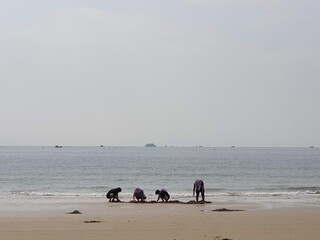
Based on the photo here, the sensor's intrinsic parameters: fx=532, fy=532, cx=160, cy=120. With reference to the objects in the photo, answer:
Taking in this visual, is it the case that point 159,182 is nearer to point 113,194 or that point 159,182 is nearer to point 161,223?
point 113,194

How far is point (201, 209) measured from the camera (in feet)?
74.2

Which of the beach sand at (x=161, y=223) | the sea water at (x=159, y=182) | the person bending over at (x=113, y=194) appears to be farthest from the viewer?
the sea water at (x=159, y=182)

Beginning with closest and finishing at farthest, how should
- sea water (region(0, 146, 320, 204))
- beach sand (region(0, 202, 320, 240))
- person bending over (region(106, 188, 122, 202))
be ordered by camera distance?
beach sand (region(0, 202, 320, 240)) < person bending over (region(106, 188, 122, 202)) < sea water (region(0, 146, 320, 204))

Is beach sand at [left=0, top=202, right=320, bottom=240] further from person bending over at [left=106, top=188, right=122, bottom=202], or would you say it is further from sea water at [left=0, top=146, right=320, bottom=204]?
sea water at [left=0, top=146, right=320, bottom=204]

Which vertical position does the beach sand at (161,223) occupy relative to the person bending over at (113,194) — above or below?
below

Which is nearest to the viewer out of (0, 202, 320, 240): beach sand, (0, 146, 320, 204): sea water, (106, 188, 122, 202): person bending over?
(0, 202, 320, 240): beach sand

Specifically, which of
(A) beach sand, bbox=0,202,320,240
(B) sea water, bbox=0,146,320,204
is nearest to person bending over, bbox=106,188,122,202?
(A) beach sand, bbox=0,202,320,240

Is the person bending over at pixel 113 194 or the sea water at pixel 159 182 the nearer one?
the person bending over at pixel 113 194

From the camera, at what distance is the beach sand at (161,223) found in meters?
15.0

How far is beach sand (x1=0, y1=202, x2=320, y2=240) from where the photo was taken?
15.0 metres

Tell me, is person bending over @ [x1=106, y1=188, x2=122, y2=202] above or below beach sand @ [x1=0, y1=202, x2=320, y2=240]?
above

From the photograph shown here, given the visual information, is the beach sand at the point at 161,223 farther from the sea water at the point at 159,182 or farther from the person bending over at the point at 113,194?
the sea water at the point at 159,182

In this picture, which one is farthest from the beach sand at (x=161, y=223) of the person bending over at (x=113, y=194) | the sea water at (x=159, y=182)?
the sea water at (x=159, y=182)

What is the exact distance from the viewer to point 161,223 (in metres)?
17.5
